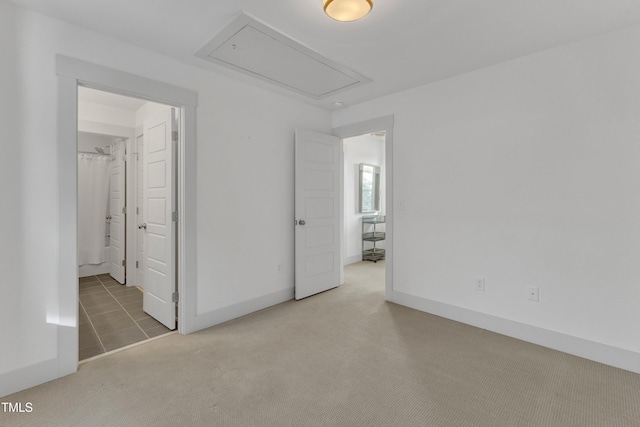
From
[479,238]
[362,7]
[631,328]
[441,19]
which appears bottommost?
[631,328]

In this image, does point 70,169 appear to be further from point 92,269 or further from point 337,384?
point 92,269

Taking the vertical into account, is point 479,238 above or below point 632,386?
above

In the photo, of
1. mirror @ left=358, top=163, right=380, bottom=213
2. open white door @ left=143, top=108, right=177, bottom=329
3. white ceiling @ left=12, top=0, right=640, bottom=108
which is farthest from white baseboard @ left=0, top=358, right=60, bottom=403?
mirror @ left=358, top=163, right=380, bottom=213

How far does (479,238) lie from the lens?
9.37 feet

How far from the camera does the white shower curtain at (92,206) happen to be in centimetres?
460

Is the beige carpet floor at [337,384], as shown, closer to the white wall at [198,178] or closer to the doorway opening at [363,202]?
the white wall at [198,178]

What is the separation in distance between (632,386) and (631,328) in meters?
0.42

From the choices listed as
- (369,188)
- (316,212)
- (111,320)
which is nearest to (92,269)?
(111,320)

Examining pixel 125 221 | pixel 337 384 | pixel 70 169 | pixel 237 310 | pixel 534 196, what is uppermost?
pixel 70 169

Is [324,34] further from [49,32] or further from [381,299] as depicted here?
[381,299]

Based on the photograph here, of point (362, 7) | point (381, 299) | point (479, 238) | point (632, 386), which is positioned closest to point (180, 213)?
point (362, 7)

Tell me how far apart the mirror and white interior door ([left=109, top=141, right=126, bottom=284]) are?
406 cm

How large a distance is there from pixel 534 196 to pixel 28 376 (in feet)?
13.1

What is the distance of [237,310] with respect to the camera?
3.07 metres
